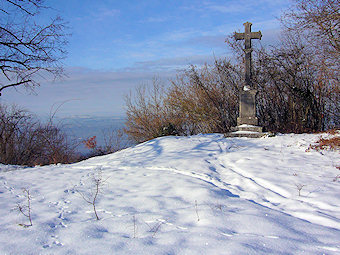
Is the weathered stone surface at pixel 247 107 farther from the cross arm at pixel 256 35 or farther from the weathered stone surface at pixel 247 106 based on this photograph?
the cross arm at pixel 256 35

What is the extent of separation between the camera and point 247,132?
8859mm

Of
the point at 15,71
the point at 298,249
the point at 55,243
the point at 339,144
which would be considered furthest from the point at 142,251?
the point at 15,71

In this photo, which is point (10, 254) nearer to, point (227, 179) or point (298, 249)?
point (298, 249)

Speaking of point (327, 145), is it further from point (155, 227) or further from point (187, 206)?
point (155, 227)

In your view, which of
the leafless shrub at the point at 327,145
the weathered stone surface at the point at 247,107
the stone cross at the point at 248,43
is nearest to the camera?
the leafless shrub at the point at 327,145

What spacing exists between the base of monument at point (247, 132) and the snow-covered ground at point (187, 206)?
7.25 ft

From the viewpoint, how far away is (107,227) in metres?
2.74

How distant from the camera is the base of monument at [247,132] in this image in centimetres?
862

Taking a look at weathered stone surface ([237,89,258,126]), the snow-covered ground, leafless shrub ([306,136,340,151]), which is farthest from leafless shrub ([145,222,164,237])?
weathered stone surface ([237,89,258,126])

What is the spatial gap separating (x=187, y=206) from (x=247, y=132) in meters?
6.13

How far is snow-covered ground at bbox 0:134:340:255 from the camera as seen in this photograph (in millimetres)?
2303

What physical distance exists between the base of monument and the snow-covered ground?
221 centimetres

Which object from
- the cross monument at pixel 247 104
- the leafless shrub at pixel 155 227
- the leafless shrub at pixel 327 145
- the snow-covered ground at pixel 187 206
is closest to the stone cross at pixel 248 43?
the cross monument at pixel 247 104

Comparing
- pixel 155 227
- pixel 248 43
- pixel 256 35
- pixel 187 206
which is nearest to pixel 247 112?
pixel 248 43
